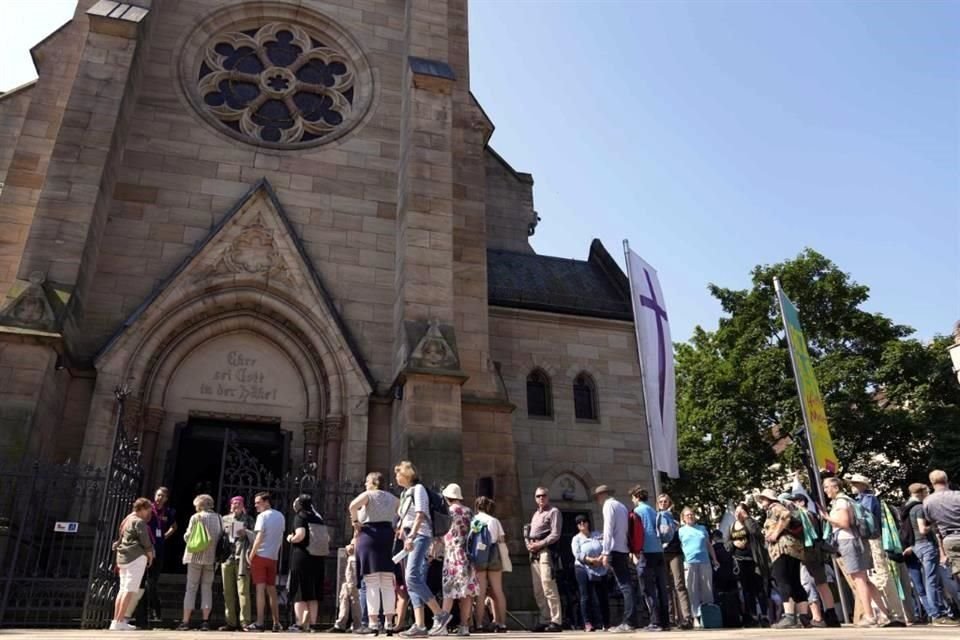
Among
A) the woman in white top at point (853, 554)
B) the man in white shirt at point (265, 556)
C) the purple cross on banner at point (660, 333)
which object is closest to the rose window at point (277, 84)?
the purple cross on banner at point (660, 333)

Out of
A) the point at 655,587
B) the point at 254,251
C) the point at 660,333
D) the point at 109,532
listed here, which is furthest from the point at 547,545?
the point at 254,251

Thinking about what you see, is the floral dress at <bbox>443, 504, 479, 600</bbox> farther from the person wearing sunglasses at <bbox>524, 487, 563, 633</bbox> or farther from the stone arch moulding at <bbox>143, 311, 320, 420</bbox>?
the stone arch moulding at <bbox>143, 311, 320, 420</bbox>

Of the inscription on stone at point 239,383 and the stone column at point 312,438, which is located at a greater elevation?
the inscription on stone at point 239,383

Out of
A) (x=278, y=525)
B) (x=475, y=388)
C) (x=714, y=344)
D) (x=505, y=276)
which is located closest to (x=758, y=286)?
(x=714, y=344)

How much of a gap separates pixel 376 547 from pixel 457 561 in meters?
1.10

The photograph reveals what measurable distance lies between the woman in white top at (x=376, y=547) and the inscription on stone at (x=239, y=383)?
7623 mm

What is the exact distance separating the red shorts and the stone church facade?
3.88 metres

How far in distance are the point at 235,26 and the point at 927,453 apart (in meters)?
25.1

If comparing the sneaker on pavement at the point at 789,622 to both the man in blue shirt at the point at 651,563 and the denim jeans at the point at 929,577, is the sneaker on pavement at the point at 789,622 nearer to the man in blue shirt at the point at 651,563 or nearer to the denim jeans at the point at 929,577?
the man in blue shirt at the point at 651,563

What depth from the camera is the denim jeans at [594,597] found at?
10055 millimetres

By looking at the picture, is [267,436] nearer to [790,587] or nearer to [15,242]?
[15,242]

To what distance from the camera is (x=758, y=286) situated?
99.7ft

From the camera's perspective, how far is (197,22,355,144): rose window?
56.0 ft

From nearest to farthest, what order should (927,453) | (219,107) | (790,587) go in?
1. (790,587)
2. (219,107)
3. (927,453)
